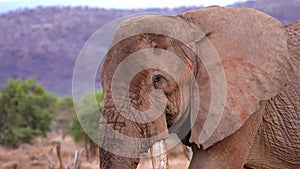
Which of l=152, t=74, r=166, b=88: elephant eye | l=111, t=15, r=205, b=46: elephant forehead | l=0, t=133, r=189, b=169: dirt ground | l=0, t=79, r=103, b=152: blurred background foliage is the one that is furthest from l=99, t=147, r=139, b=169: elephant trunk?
l=0, t=79, r=103, b=152: blurred background foliage

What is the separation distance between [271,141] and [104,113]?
116 cm

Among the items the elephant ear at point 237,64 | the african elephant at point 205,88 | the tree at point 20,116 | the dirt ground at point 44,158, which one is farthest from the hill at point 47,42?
the elephant ear at point 237,64

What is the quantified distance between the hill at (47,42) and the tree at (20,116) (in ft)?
89.0

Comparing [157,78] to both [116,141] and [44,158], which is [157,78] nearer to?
[116,141]

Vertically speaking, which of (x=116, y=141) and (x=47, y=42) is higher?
(x=116, y=141)

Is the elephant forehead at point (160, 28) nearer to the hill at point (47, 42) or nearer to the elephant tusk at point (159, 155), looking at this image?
the elephant tusk at point (159, 155)

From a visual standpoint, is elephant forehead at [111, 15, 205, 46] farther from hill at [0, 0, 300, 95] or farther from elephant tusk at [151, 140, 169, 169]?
hill at [0, 0, 300, 95]

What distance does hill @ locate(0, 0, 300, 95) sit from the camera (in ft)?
184

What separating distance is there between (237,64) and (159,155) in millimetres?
714

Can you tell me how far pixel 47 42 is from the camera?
60875 millimetres

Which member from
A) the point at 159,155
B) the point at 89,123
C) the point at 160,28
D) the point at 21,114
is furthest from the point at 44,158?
the point at 159,155

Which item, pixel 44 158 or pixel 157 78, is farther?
pixel 44 158

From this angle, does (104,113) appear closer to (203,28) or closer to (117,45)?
(117,45)

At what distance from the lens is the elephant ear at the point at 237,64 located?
402 centimetres
